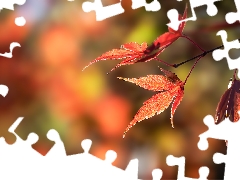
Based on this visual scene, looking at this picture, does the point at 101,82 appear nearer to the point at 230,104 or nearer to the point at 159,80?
the point at 159,80

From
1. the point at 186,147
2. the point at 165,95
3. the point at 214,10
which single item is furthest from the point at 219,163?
the point at 214,10

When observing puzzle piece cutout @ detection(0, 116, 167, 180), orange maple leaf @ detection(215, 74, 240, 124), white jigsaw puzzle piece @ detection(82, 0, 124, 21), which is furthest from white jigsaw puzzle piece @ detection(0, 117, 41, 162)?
orange maple leaf @ detection(215, 74, 240, 124)

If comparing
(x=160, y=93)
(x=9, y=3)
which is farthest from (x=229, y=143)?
(x=9, y=3)

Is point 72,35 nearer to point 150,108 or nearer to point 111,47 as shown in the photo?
point 111,47

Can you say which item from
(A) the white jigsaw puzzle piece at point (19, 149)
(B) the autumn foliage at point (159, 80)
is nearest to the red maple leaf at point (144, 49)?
(B) the autumn foliage at point (159, 80)

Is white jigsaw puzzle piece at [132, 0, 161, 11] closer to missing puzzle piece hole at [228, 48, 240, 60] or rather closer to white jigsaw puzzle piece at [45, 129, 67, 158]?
missing puzzle piece hole at [228, 48, 240, 60]

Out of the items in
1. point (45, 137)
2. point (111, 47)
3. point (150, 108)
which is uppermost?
point (111, 47)
